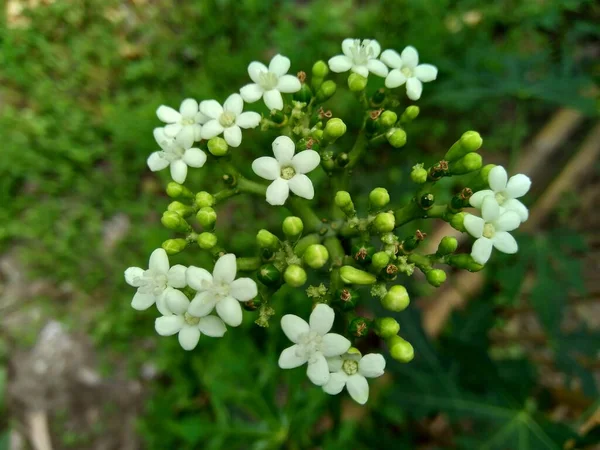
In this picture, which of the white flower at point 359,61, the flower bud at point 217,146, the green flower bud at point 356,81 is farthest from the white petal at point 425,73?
the flower bud at point 217,146

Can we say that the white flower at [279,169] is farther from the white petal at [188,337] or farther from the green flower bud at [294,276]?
the white petal at [188,337]

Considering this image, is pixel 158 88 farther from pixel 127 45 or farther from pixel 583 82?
pixel 583 82

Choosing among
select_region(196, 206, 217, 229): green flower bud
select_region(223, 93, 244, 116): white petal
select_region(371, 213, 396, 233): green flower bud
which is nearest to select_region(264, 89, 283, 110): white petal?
select_region(223, 93, 244, 116): white petal

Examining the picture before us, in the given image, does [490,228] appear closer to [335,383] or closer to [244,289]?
[335,383]

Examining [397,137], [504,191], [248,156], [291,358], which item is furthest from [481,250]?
[248,156]

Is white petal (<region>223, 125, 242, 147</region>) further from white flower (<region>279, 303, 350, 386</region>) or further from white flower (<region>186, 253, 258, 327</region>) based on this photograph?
white flower (<region>279, 303, 350, 386</region>)
